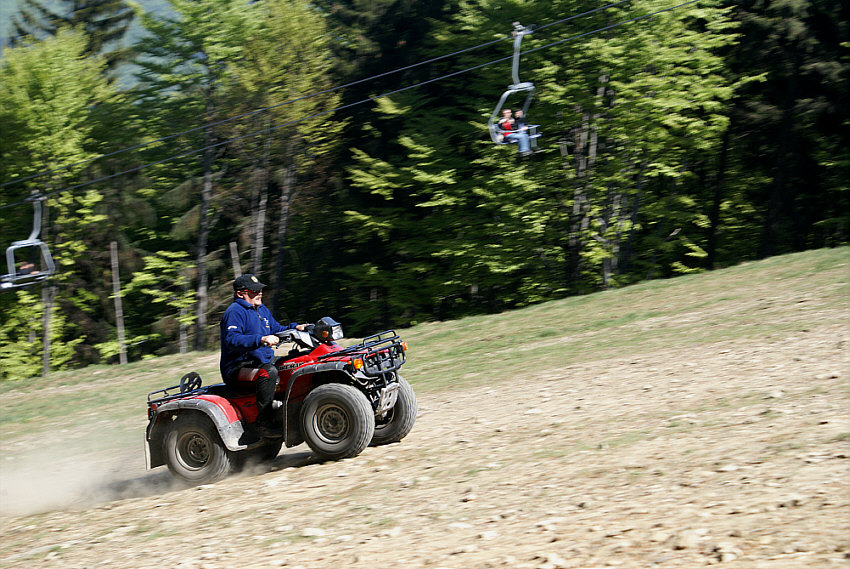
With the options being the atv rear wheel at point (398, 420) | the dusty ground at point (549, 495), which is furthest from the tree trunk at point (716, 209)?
the atv rear wheel at point (398, 420)

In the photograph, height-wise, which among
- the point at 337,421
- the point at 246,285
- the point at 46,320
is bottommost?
the point at 337,421

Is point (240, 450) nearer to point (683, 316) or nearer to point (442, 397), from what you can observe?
point (442, 397)

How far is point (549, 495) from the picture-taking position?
7.07 metres

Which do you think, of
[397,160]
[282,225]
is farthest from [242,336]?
[282,225]

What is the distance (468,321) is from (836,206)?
23.0 m

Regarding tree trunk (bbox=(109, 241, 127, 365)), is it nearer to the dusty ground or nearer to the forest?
the forest

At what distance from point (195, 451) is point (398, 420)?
2299 mm

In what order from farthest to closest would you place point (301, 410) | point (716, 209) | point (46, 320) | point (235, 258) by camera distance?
1. point (235, 258)
2. point (46, 320)
3. point (716, 209)
4. point (301, 410)

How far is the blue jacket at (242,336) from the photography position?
369 inches

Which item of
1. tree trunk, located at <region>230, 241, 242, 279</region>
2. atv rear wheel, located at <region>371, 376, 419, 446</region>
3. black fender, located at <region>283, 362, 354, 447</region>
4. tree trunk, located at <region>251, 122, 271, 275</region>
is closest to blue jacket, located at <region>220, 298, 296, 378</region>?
black fender, located at <region>283, 362, 354, 447</region>

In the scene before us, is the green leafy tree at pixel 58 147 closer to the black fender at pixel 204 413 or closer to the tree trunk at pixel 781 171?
the tree trunk at pixel 781 171

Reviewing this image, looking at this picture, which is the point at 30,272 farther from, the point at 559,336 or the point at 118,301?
the point at 118,301

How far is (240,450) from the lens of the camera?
9.59 metres

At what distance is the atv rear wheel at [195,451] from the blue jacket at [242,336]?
0.65m
